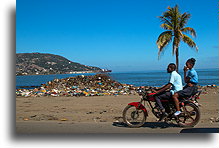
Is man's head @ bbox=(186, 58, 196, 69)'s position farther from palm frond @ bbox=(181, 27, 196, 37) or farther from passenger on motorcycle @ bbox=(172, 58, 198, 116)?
palm frond @ bbox=(181, 27, 196, 37)

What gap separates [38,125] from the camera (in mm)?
6148

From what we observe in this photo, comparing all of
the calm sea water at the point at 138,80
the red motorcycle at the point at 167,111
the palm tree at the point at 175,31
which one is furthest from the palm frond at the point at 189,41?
the calm sea water at the point at 138,80

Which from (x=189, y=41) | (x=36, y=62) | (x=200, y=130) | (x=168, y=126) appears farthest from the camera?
(x=36, y=62)

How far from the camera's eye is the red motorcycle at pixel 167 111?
574cm

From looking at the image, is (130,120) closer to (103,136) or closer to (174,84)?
(103,136)

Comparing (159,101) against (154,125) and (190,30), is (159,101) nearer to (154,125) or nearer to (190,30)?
(154,125)

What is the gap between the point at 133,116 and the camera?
5.96 metres

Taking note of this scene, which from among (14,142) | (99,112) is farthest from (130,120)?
(14,142)

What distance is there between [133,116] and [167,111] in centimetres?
88

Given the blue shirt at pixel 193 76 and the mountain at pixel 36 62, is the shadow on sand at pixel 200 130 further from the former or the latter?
the mountain at pixel 36 62

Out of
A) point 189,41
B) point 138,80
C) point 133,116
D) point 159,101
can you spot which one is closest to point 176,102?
point 159,101

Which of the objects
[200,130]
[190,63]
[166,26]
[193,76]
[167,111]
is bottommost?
[200,130]

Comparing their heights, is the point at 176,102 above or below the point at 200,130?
above

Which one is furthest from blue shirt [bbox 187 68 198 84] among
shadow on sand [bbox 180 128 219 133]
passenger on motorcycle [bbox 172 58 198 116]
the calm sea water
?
the calm sea water
